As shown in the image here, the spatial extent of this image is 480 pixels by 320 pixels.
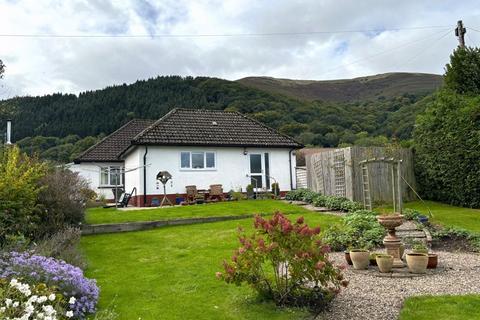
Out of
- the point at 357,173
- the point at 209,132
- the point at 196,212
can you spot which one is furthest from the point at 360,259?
the point at 209,132

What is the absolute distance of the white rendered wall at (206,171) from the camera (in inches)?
879

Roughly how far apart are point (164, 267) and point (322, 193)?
13.9 meters

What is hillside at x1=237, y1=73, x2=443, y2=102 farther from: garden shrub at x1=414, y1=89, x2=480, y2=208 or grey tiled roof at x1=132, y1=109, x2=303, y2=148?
garden shrub at x1=414, y1=89, x2=480, y2=208

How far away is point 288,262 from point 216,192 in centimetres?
1650

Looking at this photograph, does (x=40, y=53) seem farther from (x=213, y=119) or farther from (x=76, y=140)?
(x=76, y=140)

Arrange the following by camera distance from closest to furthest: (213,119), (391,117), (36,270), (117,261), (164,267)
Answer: (36,270), (164,267), (117,261), (213,119), (391,117)

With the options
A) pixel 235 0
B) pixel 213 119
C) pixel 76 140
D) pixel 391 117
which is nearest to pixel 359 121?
pixel 391 117

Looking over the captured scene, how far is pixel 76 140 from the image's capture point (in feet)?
177

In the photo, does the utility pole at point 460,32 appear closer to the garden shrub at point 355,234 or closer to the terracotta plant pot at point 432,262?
the garden shrub at point 355,234

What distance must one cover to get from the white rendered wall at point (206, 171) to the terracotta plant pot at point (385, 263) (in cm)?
1572

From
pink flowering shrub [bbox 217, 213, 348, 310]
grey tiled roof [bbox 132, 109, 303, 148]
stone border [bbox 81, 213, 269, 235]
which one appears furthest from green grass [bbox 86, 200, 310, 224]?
pink flowering shrub [bbox 217, 213, 348, 310]

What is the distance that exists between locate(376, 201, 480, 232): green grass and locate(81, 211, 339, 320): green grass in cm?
646

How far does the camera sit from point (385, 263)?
7883 millimetres

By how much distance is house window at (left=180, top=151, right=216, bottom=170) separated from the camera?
75.8 ft
